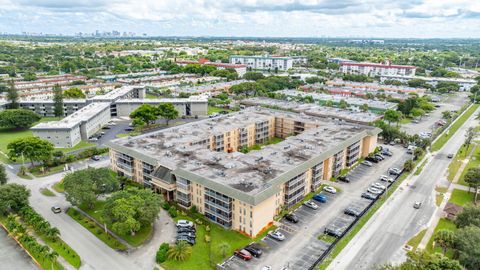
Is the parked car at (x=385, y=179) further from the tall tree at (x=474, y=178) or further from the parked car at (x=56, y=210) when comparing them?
the parked car at (x=56, y=210)

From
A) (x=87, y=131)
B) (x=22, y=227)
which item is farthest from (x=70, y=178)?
(x=87, y=131)

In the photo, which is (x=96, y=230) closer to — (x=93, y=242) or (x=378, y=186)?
(x=93, y=242)

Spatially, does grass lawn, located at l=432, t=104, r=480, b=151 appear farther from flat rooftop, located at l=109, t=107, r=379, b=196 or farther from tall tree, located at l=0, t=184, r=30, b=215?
tall tree, located at l=0, t=184, r=30, b=215

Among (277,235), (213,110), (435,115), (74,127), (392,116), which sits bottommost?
(277,235)

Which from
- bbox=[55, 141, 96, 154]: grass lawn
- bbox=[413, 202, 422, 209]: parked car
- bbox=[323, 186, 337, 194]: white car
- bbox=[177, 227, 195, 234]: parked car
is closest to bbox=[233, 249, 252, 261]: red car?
bbox=[177, 227, 195, 234]: parked car

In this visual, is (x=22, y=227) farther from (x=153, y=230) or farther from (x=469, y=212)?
(x=469, y=212)

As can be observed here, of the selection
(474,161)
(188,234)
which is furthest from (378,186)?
(188,234)
